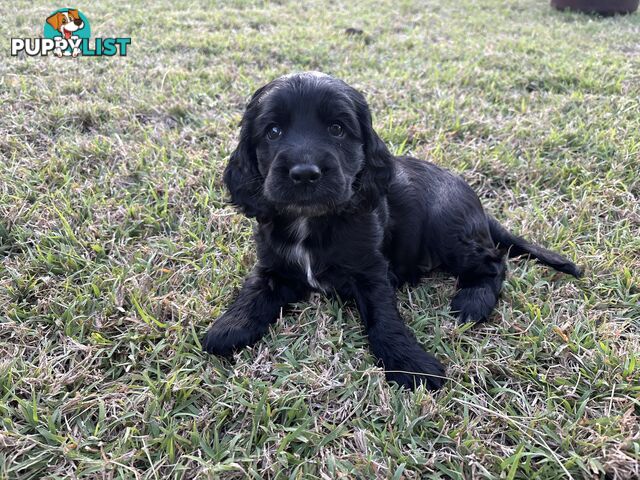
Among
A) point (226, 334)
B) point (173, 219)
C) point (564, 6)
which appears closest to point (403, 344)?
point (226, 334)

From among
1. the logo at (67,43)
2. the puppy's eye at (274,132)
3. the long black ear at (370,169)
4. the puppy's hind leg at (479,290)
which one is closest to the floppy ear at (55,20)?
the logo at (67,43)

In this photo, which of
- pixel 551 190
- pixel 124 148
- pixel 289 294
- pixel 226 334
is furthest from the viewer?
pixel 124 148

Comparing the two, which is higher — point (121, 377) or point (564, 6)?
point (564, 6)

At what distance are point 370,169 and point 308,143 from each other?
1.28ft

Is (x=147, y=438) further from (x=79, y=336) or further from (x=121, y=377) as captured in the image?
(x=79, y=336)

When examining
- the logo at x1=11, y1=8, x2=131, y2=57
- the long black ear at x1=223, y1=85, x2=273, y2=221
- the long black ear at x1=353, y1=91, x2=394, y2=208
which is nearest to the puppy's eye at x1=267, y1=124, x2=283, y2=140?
the long black ear at x1=223, y1=85, x2=273, y2=221

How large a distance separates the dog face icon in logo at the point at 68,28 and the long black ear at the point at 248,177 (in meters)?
4.23

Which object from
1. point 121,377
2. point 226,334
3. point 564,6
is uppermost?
point 564,6

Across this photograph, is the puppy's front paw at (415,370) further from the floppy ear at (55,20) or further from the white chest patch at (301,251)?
the floppy ear at (55,20)

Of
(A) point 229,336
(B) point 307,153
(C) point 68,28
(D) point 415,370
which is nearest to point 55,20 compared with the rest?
(C) point 68,28

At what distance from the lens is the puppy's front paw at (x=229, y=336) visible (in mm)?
2055

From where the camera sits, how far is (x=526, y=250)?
2611 millimetres

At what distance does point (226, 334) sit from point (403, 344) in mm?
737

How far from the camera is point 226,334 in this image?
207 centimetres
